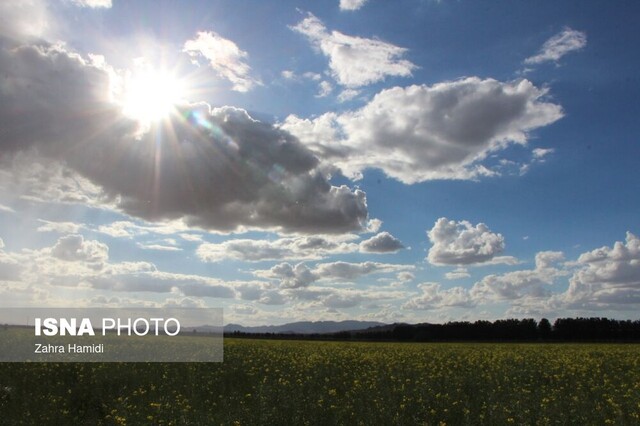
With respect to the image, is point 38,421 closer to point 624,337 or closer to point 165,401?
point 165,401

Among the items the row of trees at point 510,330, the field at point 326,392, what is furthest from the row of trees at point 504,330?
the field at point 326,392

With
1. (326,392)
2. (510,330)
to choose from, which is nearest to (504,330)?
(510,330)

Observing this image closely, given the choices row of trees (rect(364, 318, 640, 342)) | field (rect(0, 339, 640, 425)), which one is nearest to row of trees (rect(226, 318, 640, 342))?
row of trees (rect(364, 318, 640, 342))

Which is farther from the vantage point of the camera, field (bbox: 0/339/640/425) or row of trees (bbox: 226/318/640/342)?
row of trees (bbox: 226/318/640/342)

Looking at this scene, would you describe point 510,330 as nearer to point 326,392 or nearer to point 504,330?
point 504,330

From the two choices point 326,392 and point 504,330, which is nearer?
point 326,392

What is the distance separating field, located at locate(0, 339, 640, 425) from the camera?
46.1 feet

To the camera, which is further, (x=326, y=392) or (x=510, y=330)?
(x=510, y=330)

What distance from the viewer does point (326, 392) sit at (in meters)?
17.2

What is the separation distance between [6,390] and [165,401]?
6.73m

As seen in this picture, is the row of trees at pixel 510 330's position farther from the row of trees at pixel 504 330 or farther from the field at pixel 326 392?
A: the field at pixel 326 392

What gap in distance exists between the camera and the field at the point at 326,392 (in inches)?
553

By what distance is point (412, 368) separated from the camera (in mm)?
21672

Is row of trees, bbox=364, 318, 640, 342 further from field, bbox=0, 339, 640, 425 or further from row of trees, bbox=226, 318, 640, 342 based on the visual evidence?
field, bbox=0, 339, 640, 425
